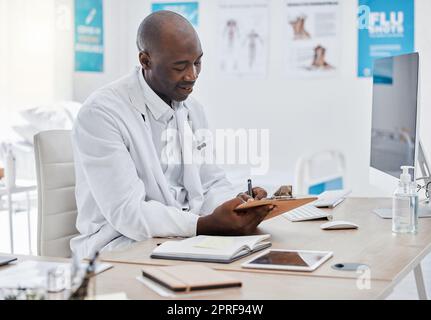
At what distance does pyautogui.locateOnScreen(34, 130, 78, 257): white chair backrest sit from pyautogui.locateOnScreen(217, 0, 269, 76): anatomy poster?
9.76 ft

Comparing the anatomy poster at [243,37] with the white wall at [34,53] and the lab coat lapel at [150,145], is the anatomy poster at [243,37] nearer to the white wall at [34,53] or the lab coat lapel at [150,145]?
the white wall at [34,53]

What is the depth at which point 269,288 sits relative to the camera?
144 cm

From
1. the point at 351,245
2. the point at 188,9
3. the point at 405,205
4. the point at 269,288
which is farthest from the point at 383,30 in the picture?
the point at 269,288

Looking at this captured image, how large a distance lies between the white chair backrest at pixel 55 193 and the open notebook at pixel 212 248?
698 millimetres

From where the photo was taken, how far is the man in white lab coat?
6.81ft

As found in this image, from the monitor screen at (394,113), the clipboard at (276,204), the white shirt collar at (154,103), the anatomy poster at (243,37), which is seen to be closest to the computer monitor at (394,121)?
the monitor screen at (394,113)

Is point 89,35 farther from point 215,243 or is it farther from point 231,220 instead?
point 215,243

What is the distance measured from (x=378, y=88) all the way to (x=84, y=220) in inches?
48.8

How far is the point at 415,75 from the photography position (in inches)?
90.2

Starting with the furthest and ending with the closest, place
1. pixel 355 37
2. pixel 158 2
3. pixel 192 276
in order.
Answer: pixel 158 2, pixel 355 37, pixel 192 276

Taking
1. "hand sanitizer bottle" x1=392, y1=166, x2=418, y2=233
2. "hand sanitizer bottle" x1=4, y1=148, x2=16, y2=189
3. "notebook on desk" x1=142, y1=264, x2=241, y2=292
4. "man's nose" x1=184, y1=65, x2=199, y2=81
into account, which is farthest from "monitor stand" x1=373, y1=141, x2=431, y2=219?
"hand sanitizer bottle" x1=4, y1=148, x2=16, y2=189

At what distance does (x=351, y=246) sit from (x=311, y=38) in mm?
3452
